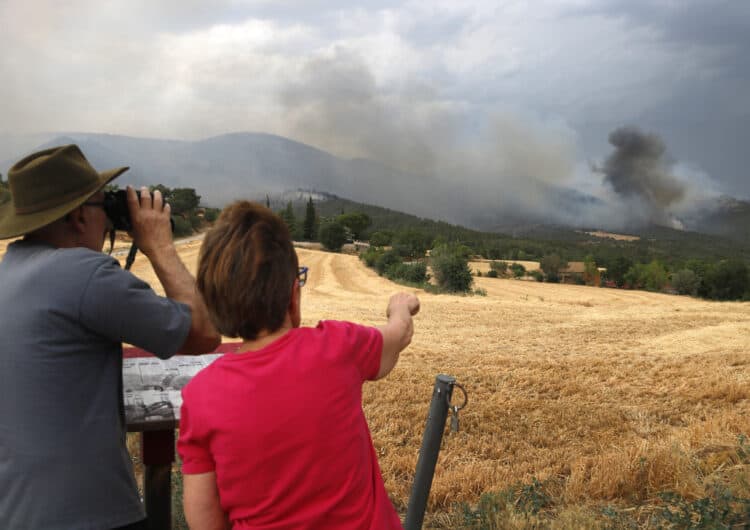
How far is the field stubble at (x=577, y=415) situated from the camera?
401 centimetres

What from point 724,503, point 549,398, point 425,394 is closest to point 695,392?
point 549,398

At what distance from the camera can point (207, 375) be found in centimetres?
152

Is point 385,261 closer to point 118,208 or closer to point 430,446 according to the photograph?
point 430,446

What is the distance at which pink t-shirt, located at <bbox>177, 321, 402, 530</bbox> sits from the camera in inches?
57.8

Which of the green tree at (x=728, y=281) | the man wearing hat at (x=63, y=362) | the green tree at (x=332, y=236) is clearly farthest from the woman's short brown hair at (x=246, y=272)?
the green tree at (x=332, y=236)

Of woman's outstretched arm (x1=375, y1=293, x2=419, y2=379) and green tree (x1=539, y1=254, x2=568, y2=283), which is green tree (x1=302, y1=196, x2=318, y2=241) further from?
woman's outstretched arm (x1=375, y1=293, x2=419, y2=379)

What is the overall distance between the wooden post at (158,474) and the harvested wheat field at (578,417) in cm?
174

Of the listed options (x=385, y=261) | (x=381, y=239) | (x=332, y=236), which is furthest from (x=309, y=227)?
(x=385, y=261)

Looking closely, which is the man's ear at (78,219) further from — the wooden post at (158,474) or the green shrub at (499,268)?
the green shrub at (499,268)

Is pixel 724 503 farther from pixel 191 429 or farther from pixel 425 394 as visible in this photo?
pixel 425 394

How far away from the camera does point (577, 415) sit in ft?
21.6

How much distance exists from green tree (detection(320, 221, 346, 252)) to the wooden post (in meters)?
83.9

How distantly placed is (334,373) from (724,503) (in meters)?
2.64

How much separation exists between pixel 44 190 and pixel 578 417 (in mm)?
→ 5976
